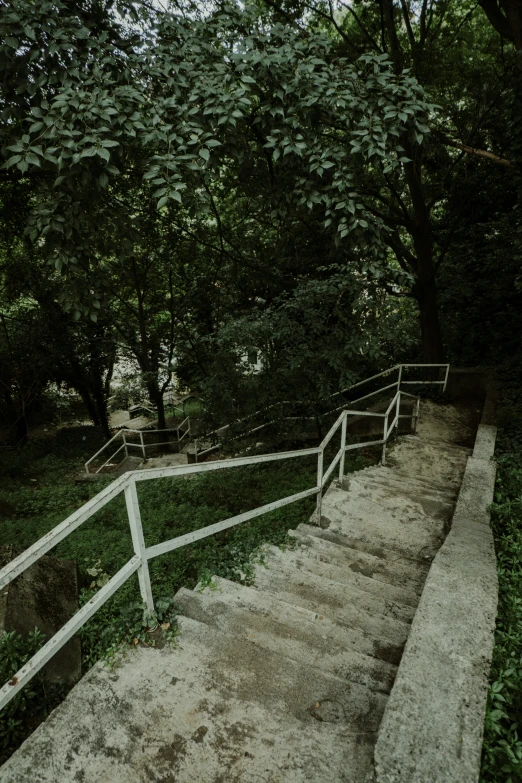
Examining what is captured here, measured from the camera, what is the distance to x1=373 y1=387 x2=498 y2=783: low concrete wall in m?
1.75

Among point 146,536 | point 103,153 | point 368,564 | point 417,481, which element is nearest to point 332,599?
point 368,564

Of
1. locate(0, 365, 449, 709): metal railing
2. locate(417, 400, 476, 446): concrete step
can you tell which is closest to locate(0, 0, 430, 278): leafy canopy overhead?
locate(0, 365, 449, 709): metal railing

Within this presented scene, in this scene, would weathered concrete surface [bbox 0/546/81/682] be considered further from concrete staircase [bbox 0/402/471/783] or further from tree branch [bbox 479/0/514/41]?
tree branch [bbox 479/0/514/41]

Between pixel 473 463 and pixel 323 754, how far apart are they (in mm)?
4574

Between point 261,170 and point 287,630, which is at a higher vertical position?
point 261,170

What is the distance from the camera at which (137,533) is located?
2412mm

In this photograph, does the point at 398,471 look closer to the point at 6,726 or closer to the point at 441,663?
the point at 441,663

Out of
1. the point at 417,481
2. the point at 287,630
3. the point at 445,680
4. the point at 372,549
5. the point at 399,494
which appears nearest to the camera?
the point at 445,680

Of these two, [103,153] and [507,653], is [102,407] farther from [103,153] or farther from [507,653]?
[507,653]

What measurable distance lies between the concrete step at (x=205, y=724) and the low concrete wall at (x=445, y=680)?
0.65 ft

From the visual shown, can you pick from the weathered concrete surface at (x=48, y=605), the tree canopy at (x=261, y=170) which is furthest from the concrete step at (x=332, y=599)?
the tree canopy at (x=261, y=170)

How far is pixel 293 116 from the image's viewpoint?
12.8 ft

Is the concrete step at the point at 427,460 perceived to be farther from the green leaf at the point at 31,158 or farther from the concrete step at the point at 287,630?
the green leaf at the point at 31,158

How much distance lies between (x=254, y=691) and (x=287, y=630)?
0.50 meters
